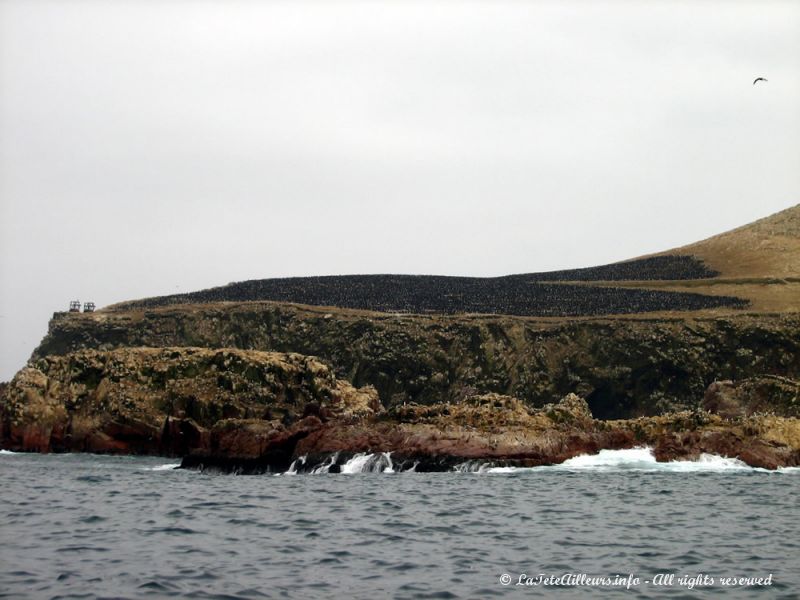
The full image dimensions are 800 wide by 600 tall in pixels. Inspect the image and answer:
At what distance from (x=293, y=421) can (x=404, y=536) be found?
146ft

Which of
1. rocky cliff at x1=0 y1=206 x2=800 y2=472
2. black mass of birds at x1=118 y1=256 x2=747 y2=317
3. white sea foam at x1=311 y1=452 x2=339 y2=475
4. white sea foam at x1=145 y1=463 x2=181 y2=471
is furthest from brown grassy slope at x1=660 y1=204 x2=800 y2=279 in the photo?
white sea foam at x1=145 y1=463 x2=181 y2=471

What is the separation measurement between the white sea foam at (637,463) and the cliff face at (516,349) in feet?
136

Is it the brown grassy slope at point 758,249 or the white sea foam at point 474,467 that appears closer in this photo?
the white sea foam at point 474,467

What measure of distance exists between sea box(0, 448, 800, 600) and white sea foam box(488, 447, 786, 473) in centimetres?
295

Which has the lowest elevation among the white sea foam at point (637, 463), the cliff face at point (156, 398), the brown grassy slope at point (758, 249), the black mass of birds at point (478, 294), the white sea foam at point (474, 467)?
the white sea foam at point (637, 463)

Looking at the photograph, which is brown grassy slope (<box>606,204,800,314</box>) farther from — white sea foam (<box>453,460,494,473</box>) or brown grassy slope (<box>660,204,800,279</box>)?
white sea foam (<box>453,460,494,473</box>)

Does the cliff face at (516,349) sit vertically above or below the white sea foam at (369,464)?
above

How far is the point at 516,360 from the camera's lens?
354ft

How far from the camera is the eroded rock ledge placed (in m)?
56.6

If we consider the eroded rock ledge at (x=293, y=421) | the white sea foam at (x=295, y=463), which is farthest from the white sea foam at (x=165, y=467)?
the white sea foam at (x=295, y=463)

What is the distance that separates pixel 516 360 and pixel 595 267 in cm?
4920

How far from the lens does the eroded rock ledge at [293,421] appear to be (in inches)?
2228

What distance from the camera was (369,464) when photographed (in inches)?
2162

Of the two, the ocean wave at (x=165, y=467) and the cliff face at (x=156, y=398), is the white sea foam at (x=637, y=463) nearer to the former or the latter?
the ocean wave at (x=165, y=467)
